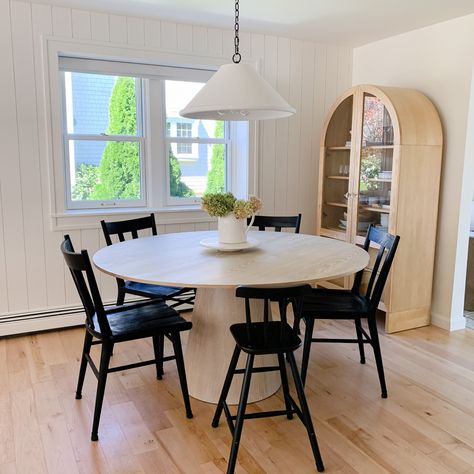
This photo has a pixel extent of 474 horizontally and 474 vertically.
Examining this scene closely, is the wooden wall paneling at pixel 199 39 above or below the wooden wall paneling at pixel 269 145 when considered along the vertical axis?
above

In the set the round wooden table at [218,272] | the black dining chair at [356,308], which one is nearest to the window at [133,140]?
the round wooden table at [218,272]

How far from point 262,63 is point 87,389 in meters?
2.89

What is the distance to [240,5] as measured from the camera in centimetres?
322

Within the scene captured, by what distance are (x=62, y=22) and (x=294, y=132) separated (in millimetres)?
2053

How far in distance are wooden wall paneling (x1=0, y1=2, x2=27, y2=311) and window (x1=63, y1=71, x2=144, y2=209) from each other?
413mm

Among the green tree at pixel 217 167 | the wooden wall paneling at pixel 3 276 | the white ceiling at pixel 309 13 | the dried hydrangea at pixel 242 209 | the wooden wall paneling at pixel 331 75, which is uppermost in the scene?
the white ceiling at pixel 309 13

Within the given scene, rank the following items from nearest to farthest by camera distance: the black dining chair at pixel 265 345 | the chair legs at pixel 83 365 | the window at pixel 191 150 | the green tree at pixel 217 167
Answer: the black dining chair at pixel 265 345
the chair legs at pixel 83 365
the window at pixel 191 150
the green tree at pixel 217 167

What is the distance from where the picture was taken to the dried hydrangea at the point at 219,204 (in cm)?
254

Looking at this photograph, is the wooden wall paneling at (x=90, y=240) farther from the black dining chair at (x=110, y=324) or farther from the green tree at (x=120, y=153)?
the black dining chair at (x=110, y=324)

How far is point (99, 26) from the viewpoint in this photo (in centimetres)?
343

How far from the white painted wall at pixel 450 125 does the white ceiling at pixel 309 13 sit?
143mm

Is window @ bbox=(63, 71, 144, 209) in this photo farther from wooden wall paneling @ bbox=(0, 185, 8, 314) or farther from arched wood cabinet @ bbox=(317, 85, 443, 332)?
arched wood cabinet @ bbox=(317, 85, 443, 332)

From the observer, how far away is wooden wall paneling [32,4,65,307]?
326cm

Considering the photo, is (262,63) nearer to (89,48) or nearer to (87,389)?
(89,48)
